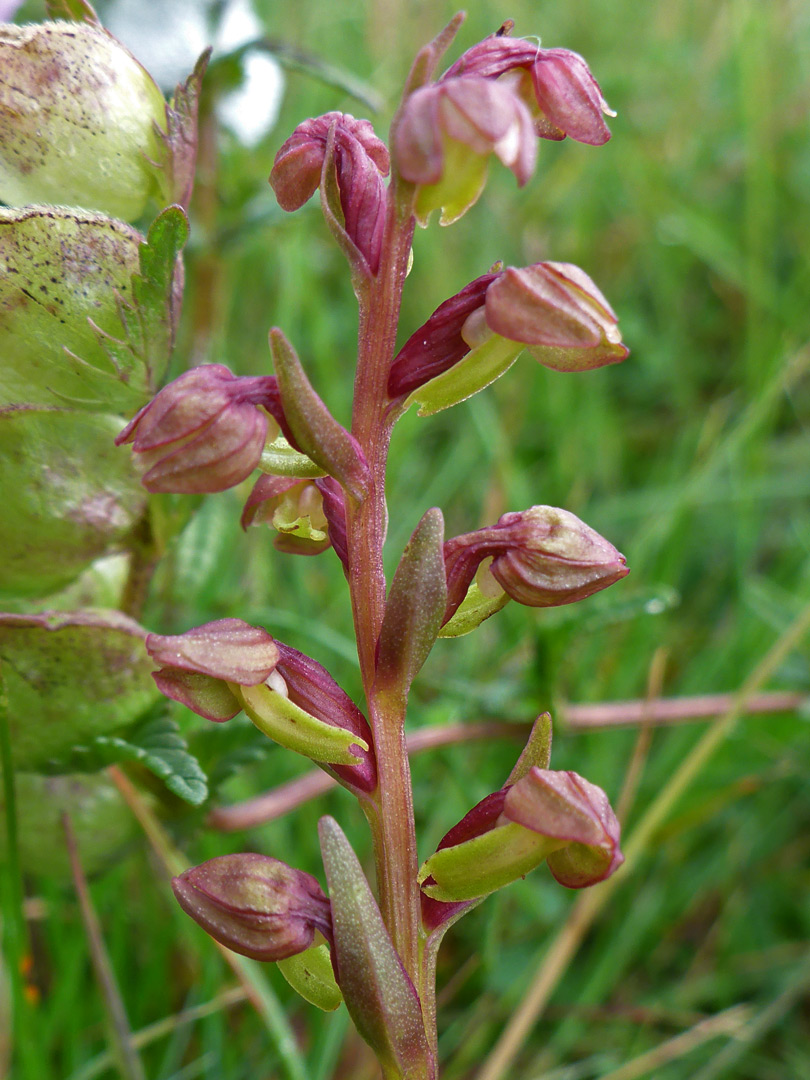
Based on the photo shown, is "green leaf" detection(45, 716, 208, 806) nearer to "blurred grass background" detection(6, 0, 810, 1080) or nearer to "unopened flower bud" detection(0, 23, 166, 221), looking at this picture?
"blurred grass background" detection(6, 0, 810, 1080)

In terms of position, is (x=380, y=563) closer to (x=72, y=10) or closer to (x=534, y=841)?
(x=534, y=841)

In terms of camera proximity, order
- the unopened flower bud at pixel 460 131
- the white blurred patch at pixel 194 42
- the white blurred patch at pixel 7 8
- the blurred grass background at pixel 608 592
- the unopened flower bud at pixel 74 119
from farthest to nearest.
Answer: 1. the white blurred patch at pixel 194 42
2. the blurred grass background at pixel 608 592
3. the white blurred patch at pixel 7 8
4. the unopened flower bud at pixel 74 119
5. the unopened flower bud at pixel 460 131

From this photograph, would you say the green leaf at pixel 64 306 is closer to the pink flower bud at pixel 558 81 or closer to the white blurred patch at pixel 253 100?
the pink flower bud at pixel 558 81

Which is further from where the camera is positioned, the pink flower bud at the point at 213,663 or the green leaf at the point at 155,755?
the green leaf at the point at 155,755

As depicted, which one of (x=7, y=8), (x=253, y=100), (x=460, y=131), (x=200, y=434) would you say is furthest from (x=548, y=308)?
(x=253, y=100)

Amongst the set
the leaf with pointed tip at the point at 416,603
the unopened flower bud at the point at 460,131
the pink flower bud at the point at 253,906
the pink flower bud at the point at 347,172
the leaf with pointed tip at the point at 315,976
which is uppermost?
the unopened flower bud at the point at 460,131

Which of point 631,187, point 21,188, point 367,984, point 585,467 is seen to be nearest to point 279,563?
point 585,467

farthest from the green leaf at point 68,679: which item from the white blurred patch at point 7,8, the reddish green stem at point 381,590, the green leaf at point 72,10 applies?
the white blurred patch at point 7,8

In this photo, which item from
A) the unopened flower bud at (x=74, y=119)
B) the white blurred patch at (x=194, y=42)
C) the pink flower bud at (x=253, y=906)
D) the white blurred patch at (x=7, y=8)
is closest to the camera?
the pink flower bud at (x=253, y=906)
